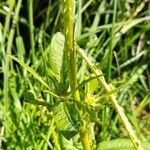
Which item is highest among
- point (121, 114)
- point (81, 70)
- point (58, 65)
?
point (81, 70)

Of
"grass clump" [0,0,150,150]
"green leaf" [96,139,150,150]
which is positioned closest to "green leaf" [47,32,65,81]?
"grass clump" [0,0,150,150]

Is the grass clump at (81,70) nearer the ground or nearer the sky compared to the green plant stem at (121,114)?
nearer the sky

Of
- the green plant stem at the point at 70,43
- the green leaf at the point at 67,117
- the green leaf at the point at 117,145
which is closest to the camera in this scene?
the green plant stem at the point at 70,43

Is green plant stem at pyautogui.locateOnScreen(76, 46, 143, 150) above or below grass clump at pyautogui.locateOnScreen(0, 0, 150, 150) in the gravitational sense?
below

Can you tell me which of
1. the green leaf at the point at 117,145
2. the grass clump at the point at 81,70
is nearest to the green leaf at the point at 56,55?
the grass clump at the point at 81,70

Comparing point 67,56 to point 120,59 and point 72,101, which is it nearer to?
point 72,101

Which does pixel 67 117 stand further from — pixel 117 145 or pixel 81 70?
pixel 81 70

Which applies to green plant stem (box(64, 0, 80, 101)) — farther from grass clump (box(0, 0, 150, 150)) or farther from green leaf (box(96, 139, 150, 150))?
green leaf (box(96, 139, 150, 150))

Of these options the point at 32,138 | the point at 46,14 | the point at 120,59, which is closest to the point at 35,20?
the point at 46,14

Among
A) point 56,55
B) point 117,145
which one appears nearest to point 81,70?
point 117,145

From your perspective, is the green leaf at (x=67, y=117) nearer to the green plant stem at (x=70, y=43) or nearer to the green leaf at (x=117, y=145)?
the green plant stem at (x=70, y=43)
